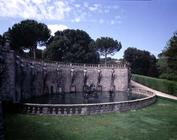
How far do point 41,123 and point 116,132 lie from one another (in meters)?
6.19

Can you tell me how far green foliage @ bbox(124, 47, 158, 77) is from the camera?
8700cm

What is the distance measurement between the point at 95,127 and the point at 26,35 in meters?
48.9

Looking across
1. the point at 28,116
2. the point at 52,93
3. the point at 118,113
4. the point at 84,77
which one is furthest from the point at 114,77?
the point at 28,116

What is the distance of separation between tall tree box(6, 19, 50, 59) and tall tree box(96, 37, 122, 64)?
22785 mm

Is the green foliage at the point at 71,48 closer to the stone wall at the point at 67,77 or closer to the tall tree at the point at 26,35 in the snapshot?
the tall tree at the point at 26,35

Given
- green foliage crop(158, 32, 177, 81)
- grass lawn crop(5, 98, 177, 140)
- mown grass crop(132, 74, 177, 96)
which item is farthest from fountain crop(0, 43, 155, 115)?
green foliage crop(158, 32, 177, 81)

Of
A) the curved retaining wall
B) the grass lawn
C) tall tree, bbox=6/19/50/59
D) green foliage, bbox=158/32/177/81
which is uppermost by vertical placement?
tall tree, bbox=6/19/50/59

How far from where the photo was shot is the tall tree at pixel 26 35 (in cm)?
6469

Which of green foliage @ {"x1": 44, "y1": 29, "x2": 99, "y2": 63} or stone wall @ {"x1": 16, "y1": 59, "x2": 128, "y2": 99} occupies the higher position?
green foliage @ {"x1": 44, "y1": 29, "x2": 99, "y2": 63}

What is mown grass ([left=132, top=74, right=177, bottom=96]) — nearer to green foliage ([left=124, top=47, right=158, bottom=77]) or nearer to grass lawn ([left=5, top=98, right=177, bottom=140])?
grass lawn ([left=5, top=98, right=177, bottom=140])

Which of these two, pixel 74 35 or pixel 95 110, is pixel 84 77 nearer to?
pixel 74 35

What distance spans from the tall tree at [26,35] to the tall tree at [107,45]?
2279cm

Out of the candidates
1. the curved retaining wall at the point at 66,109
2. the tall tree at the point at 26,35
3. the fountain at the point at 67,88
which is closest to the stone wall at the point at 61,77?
the fountain at the point at 67,88

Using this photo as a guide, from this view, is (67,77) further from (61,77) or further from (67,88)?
(67,88)
